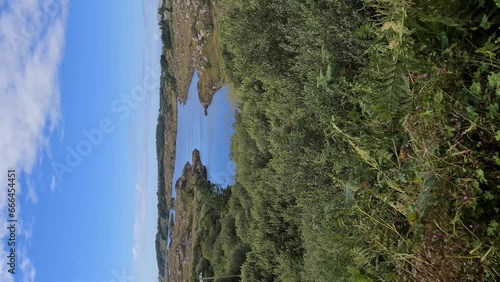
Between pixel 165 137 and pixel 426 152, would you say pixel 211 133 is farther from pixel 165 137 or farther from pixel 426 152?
pixel 426 152

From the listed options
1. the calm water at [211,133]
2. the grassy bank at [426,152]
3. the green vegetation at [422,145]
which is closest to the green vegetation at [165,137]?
the calm water at [211,133]

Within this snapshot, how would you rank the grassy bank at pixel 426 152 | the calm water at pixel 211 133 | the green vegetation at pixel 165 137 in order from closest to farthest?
1. the grassy bank at pixel 426 152
2. the calm water at pixel 211 133
3. the green vegetation at pixel 165 137

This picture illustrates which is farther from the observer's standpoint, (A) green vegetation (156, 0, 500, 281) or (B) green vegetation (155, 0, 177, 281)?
(B) green vegetation (155, 0, 177, 281)

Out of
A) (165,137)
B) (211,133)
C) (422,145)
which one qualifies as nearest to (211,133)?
(211,133)

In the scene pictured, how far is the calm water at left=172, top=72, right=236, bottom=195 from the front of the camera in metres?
33.7

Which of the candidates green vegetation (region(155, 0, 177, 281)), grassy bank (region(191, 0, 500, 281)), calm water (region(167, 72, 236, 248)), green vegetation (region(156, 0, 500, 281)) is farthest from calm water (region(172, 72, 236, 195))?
grassy bank (region(191, 0, 500, 281))

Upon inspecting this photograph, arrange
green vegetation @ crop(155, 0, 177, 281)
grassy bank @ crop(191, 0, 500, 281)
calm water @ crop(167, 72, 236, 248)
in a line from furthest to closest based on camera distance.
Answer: green vegetation @ crop(155, 0, 177, 281), calm water @ crop(167, 72, 236, 248), grassy bank @ crop(191, 0, 500, 281)

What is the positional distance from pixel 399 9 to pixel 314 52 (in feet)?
20.5

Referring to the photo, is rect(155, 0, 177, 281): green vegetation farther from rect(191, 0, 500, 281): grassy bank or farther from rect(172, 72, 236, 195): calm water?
rect(191, 0, 500, 281): grassy bank

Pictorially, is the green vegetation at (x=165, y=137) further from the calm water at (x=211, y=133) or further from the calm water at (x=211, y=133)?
the calm water at (x=211, y=133)

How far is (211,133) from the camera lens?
123 feet

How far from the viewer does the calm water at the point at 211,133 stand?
33.7 m

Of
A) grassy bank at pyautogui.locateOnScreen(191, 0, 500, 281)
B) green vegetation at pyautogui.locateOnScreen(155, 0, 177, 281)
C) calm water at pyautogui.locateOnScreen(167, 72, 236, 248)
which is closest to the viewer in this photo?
grassy bank at pyautogui.locateOnScreen(191, 0, 500, 281)

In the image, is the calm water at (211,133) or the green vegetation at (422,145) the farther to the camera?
the calm water at (211,133)
